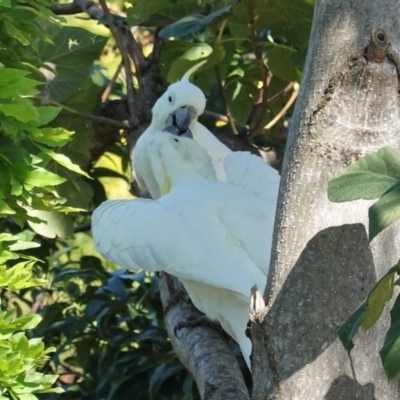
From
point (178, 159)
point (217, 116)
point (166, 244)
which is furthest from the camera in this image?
point (217, 116)

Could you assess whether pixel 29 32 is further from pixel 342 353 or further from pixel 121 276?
pixel 121 276

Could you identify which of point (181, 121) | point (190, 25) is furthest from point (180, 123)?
point (190, 25)

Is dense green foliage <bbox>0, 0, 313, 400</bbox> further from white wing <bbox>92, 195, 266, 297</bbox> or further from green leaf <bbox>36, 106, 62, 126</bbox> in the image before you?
green leaf <bbox>36, 106, 62, 126</bbox>

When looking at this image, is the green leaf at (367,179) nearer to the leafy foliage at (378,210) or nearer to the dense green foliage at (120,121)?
the leafy foliage at (378,210)

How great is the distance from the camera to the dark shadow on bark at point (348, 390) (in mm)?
914

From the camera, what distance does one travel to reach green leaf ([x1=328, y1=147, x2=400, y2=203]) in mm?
819

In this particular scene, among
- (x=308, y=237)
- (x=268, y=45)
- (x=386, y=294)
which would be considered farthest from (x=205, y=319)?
(x=386, y=294)

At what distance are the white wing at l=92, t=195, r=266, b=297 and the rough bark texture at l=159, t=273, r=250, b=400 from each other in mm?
121

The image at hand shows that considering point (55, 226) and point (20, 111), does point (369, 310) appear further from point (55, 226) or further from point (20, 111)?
point (55, 226)

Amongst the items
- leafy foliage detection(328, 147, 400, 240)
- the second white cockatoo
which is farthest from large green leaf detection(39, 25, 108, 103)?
leafy foliage detection(328, 147, 400, 240)

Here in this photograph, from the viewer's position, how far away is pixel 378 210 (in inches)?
30.0

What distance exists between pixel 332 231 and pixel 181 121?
130 centimetres

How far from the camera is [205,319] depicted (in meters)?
1.81

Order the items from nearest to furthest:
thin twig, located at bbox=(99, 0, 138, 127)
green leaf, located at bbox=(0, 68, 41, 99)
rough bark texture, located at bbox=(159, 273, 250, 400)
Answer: green leaf, located at bbox=(0, 68, 41, 99), rough bark texture, located at bbox=(159, 273, 250, 400), thin twig, located at bbox=(99, 0, 138, 127)
